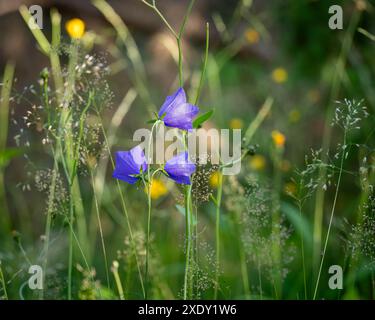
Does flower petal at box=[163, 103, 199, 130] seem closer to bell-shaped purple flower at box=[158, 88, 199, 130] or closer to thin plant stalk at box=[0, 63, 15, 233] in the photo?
bell-shaped purple flower at box=[158, 88, 199, 130]

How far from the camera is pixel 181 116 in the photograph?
105cm

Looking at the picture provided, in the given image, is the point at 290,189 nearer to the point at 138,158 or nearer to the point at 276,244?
the point at 276,244


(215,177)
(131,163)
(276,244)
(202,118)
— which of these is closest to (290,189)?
(215,177)

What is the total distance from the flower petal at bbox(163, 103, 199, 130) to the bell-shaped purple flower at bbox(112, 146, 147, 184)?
0.08 meters

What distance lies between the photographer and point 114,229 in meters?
2.26

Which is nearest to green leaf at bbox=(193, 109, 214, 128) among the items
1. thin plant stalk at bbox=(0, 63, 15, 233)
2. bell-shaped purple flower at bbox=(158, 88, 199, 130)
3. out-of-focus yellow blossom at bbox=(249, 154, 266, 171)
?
bell-shaped purple flower at bbox=(158, 88, 199, 130)

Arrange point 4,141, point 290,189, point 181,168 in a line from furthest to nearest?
point 4,141, point 290,189, point 181,168

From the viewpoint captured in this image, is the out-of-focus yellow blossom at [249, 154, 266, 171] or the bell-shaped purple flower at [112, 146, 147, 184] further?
the out-of-focus yellow blossom at [249, 154, 266, 171]

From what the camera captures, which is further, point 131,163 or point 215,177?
point 215,177

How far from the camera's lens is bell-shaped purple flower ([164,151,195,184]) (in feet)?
3.41

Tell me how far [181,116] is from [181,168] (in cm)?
9
